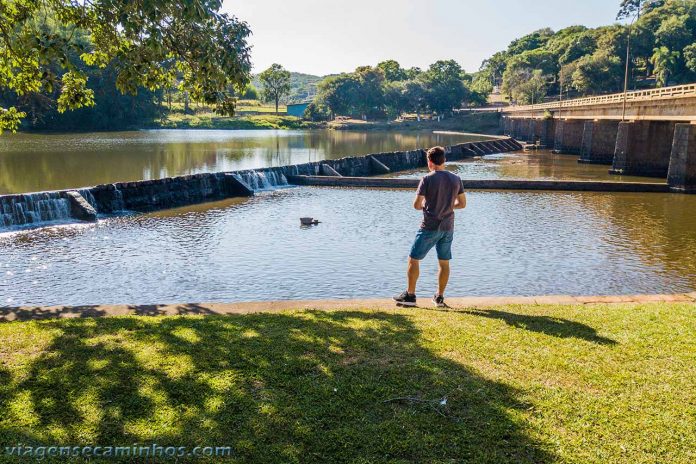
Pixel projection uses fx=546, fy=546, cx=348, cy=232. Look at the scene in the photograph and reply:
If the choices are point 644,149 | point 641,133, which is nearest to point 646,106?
point 641,133

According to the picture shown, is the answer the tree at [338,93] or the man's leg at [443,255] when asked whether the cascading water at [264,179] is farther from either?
the tree at [338,93]

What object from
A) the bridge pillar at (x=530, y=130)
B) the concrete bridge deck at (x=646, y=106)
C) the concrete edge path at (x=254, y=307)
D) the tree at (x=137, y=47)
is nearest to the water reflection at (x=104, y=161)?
the tree at (x=137, y=47)

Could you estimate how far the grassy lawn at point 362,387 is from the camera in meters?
4.12

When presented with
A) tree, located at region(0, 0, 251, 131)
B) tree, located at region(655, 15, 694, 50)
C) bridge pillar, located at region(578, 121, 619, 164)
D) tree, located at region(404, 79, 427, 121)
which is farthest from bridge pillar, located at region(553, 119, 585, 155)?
tree, located at region(404, 79, 427, 121)

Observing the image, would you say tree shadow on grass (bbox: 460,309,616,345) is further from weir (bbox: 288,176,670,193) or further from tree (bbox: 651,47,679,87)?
tree (bbox: 651,47,679,87)

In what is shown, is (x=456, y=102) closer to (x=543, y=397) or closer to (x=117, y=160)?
(x=117, y=160)

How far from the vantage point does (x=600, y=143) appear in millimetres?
50000

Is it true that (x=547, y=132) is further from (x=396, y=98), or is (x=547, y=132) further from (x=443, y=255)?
(x=443, y=255)

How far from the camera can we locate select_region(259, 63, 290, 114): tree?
135 metres

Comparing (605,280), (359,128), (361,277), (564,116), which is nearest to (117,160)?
(361,277)

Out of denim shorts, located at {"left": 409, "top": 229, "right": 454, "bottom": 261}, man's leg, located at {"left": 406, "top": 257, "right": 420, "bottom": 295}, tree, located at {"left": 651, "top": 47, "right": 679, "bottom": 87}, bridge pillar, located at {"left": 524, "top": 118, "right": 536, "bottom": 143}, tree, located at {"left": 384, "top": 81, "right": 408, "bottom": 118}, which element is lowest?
man's leg, located at {"left": 406, "top": 257, "right": 420, "bottom": 295}

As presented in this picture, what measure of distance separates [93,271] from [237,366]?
951 centimetres

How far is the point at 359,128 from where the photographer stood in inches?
4722

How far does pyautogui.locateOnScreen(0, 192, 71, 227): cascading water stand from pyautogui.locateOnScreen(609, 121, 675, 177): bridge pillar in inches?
1452
